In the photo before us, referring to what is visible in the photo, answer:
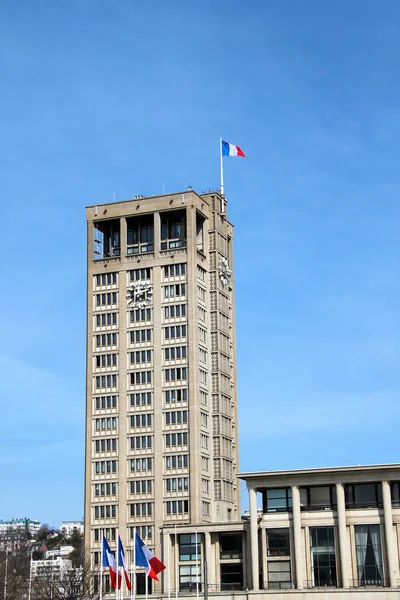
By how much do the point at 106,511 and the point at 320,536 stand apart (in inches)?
1660

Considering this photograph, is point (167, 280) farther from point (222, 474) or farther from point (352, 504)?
point (352, 504)

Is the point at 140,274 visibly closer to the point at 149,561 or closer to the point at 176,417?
the point at 176,417

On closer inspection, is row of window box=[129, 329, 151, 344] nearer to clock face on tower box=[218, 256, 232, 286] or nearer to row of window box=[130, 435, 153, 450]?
row of window box=[130, 435, 153, 450]

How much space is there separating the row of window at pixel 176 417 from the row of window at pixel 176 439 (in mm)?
1821

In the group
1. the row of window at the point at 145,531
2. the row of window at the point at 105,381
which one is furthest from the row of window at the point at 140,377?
the row of window at the point at 145,531

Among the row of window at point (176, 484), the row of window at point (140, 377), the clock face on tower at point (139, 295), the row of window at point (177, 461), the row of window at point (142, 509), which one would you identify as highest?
the clock face on tower at point (139, 295)

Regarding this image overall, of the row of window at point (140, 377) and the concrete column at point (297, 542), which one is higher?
the row of window at point (140, 377)

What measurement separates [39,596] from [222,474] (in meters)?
38.5

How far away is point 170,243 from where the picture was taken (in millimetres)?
161500

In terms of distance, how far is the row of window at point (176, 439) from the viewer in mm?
150875

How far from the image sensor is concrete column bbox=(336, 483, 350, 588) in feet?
389

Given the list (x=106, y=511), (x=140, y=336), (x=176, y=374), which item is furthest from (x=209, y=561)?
(x=140, y=336)

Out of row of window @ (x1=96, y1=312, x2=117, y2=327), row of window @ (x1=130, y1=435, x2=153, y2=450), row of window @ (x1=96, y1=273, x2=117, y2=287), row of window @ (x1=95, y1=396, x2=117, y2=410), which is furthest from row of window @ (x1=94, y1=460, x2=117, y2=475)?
row of window @ (x1=96, y1=273, x2=117, y2=287)

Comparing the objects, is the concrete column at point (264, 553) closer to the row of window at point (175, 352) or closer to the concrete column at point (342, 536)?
the concrete column at point (342, 536)
